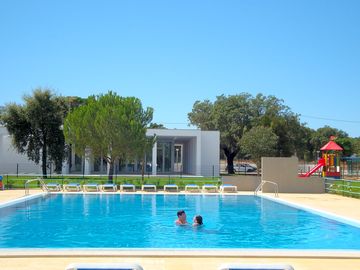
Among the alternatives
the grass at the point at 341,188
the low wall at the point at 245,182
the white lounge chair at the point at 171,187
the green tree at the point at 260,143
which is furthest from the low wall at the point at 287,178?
the green tree at the point at 260,143

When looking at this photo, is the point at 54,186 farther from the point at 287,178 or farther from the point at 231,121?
the point at 231,121

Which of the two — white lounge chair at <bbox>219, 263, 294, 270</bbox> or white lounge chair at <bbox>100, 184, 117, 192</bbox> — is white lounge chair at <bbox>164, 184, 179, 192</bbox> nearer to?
white lounge chair at <bbox>100, 184, 117, 192</bbox>

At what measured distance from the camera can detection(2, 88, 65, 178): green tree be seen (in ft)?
104

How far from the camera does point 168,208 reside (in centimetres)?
1814

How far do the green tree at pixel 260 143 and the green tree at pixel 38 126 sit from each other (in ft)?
52.0

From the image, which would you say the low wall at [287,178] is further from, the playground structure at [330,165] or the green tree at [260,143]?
the green tree at [260,143]

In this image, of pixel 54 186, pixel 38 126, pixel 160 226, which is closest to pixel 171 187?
pixel 54 186

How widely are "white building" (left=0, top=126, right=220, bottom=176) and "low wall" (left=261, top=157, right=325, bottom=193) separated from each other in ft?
31.3

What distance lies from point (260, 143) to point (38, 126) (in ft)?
60.4

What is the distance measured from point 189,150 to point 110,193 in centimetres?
2147

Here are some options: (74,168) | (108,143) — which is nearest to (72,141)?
(108,143)

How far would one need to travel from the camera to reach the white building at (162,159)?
3703 cm

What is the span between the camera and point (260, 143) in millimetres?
38344

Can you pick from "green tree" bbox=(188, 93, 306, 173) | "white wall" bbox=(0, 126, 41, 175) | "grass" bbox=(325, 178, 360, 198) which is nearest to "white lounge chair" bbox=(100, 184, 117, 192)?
"grass" bbox=(325, 178, 360, 198)
